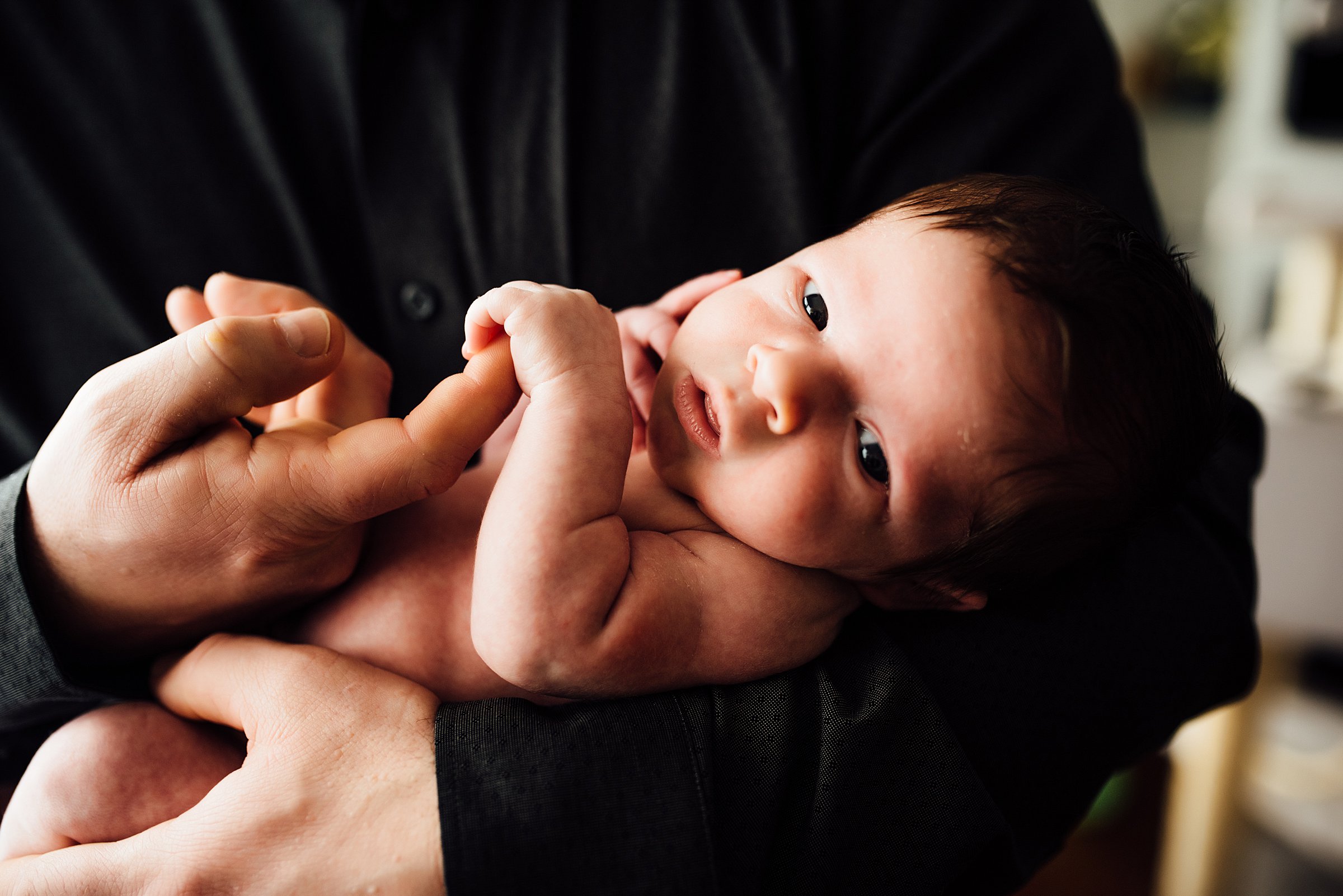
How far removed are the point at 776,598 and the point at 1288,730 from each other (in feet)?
6.92

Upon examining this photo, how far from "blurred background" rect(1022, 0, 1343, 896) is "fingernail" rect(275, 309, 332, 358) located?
1374mm

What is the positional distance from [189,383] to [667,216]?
627 millimetres

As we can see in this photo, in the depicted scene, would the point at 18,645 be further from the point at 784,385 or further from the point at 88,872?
the point at 784,385

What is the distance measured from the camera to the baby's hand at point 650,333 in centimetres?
96

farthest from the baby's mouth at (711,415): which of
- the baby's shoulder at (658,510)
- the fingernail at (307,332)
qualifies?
the fingernail at (307,332)

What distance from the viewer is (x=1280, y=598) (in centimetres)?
206

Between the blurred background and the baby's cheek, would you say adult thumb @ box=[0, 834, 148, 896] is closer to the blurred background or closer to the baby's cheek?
the baby's cheek

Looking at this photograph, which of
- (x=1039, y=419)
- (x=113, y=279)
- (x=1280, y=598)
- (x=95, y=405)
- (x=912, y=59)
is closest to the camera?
(x=95, y=405)

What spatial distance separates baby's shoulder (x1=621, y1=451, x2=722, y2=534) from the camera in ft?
2.92

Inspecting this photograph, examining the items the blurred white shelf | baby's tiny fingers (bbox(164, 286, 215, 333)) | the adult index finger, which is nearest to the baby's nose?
the adult index finger

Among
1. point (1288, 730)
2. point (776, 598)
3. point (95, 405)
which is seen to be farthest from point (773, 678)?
point (1288, 730)

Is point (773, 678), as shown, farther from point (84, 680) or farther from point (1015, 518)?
point (84, 680)

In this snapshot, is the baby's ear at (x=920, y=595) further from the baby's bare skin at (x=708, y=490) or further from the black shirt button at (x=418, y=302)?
the black shirt button at (x=418, y=302)

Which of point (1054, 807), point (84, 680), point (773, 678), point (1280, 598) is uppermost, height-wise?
point (84, 680)
